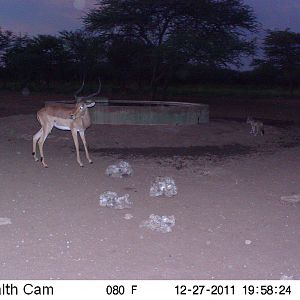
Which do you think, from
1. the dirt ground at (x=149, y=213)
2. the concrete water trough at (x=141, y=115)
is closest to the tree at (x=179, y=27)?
the concrete water trough at (x=141, y=115)

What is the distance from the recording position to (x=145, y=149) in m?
12.6

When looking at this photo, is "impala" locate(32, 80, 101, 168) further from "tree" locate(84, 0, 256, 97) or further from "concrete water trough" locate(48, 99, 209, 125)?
"tree" locate(84, 0, 256, 97)

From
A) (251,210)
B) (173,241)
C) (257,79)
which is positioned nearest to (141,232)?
(173,241)

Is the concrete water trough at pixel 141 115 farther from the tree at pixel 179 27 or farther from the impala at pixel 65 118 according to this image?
the tree at pixel 179 27

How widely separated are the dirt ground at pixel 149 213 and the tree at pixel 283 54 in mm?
27009

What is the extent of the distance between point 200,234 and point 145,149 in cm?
658

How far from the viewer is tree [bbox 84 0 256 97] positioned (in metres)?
23.9

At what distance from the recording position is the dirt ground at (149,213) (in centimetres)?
514

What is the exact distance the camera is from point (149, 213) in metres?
6.96

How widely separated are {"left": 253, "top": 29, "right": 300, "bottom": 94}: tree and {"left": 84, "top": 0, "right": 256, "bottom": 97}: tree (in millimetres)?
13018

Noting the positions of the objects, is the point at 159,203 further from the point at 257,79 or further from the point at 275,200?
the point at 257,79

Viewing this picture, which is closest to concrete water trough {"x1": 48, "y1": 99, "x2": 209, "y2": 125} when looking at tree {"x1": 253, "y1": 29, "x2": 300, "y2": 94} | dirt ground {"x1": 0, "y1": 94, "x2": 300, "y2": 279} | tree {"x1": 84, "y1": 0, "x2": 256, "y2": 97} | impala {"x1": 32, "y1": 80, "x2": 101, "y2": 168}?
dirt ground {"x1": 0, "y1": 94, "x2": 300, "y2": 279}

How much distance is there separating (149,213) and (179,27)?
2014 centimetres

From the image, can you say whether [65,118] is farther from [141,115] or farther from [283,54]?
[283,54]
